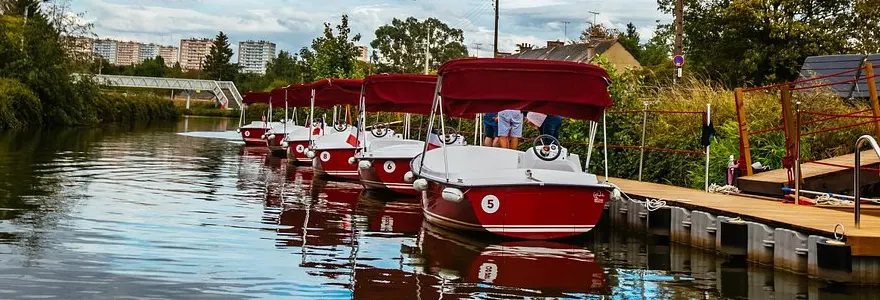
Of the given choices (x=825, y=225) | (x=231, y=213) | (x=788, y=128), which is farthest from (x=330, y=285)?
(x=788, y=128)

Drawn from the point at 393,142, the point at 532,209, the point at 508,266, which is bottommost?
the point at 508,266

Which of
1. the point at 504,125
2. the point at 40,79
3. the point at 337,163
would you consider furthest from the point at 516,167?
the point at 40,79

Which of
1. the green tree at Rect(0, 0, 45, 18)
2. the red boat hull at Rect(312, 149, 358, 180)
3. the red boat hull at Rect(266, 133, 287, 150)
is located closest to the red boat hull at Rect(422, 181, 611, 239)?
the red boat hull at Rect(312, 149, 358, 180)

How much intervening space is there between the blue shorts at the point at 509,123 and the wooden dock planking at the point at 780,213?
2.00 m

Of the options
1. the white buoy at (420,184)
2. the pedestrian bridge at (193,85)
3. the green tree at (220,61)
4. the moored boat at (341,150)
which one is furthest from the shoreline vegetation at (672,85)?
the green tree at (220,61)

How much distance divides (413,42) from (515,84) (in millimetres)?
121642

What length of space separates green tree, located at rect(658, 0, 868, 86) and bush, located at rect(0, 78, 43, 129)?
A: 100.0 feet

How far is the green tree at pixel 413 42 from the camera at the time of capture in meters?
133

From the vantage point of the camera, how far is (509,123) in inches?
682

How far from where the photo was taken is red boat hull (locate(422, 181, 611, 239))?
42.4ft

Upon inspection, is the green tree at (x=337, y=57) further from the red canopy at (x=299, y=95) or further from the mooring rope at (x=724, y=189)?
the mooring rope at (x=724, y=189)

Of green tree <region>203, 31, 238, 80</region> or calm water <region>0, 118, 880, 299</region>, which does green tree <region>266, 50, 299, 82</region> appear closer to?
green tree <region>203, 31, 238, 80</region>

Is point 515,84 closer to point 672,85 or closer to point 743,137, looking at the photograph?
point 743,137

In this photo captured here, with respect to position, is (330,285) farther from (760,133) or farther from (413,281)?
(760,133)
